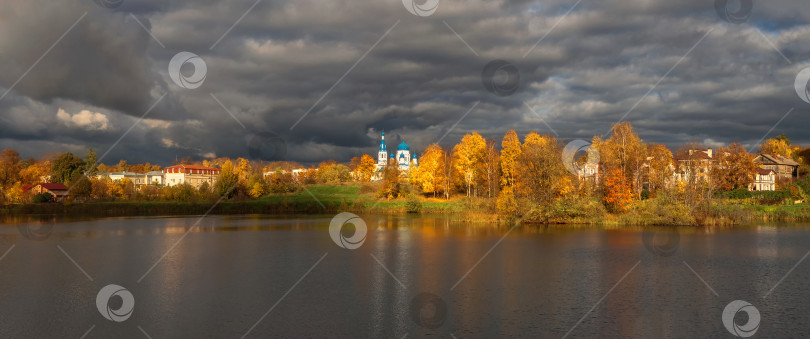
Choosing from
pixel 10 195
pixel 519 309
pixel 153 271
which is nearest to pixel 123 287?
pixel 153 271

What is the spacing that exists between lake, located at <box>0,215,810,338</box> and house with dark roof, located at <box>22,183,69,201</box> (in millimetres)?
68694

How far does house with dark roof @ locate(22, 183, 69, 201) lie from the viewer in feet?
320

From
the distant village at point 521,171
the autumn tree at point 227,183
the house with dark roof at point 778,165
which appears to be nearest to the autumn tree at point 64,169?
the distant village at point 521,171

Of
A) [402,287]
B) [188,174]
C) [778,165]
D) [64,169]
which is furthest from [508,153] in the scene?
[188,174]

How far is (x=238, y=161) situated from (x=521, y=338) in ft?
349

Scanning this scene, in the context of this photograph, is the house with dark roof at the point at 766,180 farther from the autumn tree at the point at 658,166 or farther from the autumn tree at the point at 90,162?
the autumn tree at the point at 90,162

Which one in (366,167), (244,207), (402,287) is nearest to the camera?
(402,287)

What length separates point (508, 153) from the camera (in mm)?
85688

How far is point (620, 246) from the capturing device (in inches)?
1433

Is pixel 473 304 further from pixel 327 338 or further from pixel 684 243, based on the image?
pixel 684 243

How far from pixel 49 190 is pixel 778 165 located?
495 ft

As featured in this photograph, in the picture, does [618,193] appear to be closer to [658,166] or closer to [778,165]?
[658,166]

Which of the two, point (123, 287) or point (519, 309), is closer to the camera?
point (519, 309)

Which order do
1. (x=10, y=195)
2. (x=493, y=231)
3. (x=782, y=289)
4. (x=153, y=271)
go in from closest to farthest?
(x=782, y=289) → (x=153, y=271) → (x=493, y=231) → (x=10, y=195)
